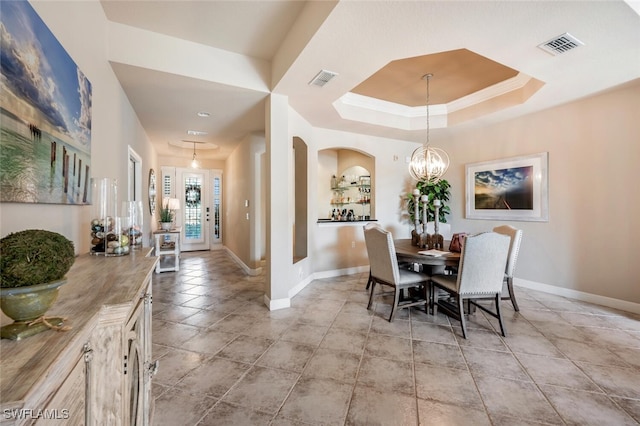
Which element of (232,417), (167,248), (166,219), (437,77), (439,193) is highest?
(437,77)

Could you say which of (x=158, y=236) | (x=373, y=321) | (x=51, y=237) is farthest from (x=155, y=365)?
(x=158, y=236)

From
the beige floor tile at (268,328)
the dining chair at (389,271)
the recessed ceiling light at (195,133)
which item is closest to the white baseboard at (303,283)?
the beige floor tile at (268,328)

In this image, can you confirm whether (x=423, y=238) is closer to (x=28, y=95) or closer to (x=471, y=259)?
(x=471, y=259)

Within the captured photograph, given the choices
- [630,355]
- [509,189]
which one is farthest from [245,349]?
[509,189]

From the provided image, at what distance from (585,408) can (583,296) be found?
2625mm

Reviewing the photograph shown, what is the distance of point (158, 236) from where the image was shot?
5.25 metres

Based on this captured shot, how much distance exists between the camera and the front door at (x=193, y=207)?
7395 mm

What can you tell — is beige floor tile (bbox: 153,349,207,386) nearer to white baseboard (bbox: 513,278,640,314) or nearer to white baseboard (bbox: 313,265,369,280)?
white baseboard (bbox: 313,265,369,280)

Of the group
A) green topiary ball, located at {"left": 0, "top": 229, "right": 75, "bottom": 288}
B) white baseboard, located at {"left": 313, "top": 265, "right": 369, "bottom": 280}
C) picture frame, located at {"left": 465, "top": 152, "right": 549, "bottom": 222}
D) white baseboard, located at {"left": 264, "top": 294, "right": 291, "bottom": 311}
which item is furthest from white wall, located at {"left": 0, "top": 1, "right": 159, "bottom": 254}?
picture frame, located at {"left": 465, "top": 152, "right": 549, "bottom": 222}

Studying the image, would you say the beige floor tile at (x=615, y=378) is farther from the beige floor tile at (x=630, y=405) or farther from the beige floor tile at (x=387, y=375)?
the beige floor tile at (x=387, y=375)

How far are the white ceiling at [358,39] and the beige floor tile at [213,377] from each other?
268 cm

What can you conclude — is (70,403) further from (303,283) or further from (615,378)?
(303,283)

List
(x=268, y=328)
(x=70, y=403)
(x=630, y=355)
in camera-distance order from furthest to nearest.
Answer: (x=268, y=328), (x=630, y=355), (x=70, y=403)

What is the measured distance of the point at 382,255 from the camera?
3.08 metres
